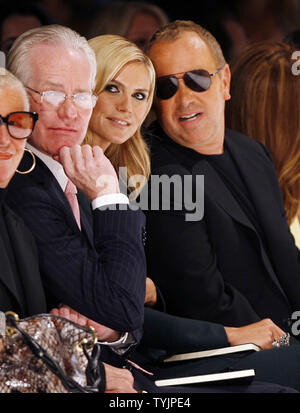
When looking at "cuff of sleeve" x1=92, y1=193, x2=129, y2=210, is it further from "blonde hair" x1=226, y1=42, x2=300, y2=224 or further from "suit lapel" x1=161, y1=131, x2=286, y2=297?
"blonde hair" x1=226, y1=42, x2=300, y2=224

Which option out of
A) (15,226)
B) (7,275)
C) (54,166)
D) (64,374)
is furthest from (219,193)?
(64,374)

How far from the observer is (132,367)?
10.2 feet

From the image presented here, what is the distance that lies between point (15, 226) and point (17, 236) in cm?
4

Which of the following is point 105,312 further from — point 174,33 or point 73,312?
point 174,33

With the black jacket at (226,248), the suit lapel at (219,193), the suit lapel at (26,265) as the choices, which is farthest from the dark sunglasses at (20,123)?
the suit lapel at (219,193)

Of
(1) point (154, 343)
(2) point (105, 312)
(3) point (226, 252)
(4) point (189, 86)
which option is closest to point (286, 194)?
(3) point (226, 252)

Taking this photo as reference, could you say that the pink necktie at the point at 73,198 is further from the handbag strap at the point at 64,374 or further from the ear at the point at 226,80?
the ear at the point at 226,80

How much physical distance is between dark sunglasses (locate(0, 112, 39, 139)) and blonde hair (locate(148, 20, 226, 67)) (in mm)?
789

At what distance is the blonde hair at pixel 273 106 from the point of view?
146 inches

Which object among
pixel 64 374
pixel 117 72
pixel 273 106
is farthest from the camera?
pixel 273 106

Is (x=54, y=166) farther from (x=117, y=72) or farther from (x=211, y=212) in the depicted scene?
(x=211, y=212)

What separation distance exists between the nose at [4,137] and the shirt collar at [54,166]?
185 millimetres

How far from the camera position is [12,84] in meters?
2.87

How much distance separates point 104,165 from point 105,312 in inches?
21.0
